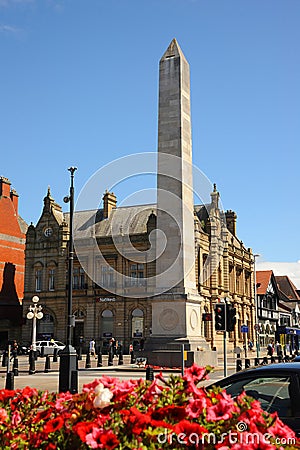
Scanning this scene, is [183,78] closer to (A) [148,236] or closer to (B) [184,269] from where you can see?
(B) [184,269]

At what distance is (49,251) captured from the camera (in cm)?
6122

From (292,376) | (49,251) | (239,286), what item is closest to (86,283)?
(49,251)

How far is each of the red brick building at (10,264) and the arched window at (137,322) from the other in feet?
44.3

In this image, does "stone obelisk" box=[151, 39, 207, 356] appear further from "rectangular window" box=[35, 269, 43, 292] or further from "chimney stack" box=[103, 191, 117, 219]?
"chimney stack" box=[103, 191, 117, 219]

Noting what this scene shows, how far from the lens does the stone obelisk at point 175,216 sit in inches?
953

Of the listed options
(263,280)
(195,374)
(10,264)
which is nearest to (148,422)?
(195,374)

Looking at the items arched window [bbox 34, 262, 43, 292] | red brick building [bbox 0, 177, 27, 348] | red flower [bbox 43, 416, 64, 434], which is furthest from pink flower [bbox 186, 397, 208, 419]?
arched window [bbox 34, 262, 43, 292]

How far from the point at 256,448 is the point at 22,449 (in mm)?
1408

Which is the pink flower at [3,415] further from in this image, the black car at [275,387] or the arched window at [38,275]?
the arched window at [38,275]

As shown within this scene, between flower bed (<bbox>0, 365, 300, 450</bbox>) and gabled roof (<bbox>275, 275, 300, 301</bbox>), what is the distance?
318 ft

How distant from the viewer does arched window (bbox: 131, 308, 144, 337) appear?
55.5 m

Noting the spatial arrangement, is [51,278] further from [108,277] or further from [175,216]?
[175,216]

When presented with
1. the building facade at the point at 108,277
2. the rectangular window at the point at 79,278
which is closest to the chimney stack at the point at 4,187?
the building facade at the point at 108,277

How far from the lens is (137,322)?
56.1 m
